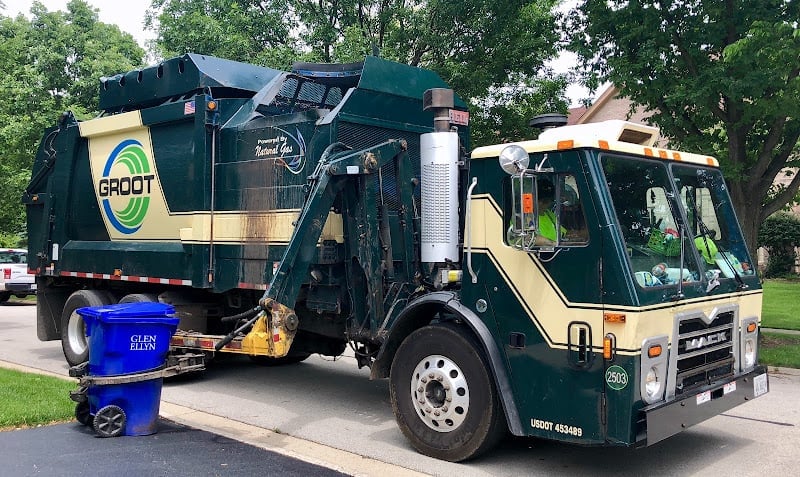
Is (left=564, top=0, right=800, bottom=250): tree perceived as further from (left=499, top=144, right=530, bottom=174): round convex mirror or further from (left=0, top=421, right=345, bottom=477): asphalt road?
(left=0, top=421, right=345, bottom=477): asphalt road

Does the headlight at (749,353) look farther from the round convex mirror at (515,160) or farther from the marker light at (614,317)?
the round convex mirror at (515,160)

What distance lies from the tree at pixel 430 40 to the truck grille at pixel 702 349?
28.3ft

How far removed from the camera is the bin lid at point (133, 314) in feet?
19.9

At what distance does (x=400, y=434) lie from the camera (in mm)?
6375

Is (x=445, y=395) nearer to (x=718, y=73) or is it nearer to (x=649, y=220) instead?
(x=649, y=220)

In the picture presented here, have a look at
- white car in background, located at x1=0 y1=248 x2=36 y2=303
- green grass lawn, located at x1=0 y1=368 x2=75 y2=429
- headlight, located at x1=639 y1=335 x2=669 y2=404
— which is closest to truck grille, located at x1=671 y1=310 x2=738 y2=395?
headlight, located at x1=639 y1=335 x2=669 y2=404

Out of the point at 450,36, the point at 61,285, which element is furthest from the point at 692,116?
the point at 61,285

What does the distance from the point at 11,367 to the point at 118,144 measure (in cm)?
308

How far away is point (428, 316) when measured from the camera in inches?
235

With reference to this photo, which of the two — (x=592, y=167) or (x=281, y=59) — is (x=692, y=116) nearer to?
(x=592, y=167)

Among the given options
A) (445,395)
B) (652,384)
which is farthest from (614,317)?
(445,395)

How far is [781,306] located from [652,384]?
13.7 metres

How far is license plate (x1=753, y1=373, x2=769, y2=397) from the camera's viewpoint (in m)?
5.64

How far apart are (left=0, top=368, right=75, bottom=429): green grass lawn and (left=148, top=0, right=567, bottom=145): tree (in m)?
8.07
